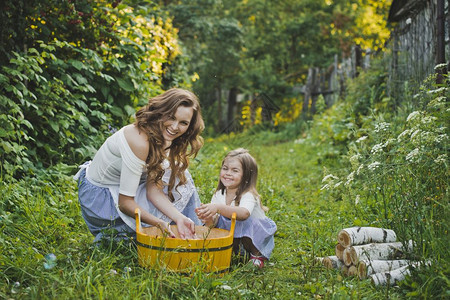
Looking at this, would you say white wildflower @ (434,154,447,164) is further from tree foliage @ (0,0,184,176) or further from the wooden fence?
the wooden fence

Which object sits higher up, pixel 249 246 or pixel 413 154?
pixel 413 154

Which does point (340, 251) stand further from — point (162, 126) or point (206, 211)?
point (162, 126)

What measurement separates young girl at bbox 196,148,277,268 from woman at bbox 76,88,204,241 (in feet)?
0.78

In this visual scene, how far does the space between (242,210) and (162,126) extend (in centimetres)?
74

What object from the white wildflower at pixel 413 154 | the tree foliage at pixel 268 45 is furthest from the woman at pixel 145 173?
the tree foliage at pixel 268 45

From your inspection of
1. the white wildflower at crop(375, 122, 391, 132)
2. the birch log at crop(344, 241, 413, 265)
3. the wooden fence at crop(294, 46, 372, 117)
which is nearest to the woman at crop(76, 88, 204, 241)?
the birch log at crop(344, 241, 413, 265)

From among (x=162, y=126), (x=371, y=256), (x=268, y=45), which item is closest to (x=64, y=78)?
(x=162, y=126)

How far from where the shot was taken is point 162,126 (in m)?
2.85

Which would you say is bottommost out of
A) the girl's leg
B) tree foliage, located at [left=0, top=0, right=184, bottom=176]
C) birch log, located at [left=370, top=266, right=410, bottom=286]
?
birch log, located at [left=370, top=266, right=410, bottom=286]

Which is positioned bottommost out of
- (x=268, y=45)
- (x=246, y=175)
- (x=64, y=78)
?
(x=246, y=175)

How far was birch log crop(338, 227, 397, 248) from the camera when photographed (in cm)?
266

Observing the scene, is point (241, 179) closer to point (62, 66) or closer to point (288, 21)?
point (62, 66)

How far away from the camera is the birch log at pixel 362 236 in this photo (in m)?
2.66

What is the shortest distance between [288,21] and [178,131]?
42.1ft
